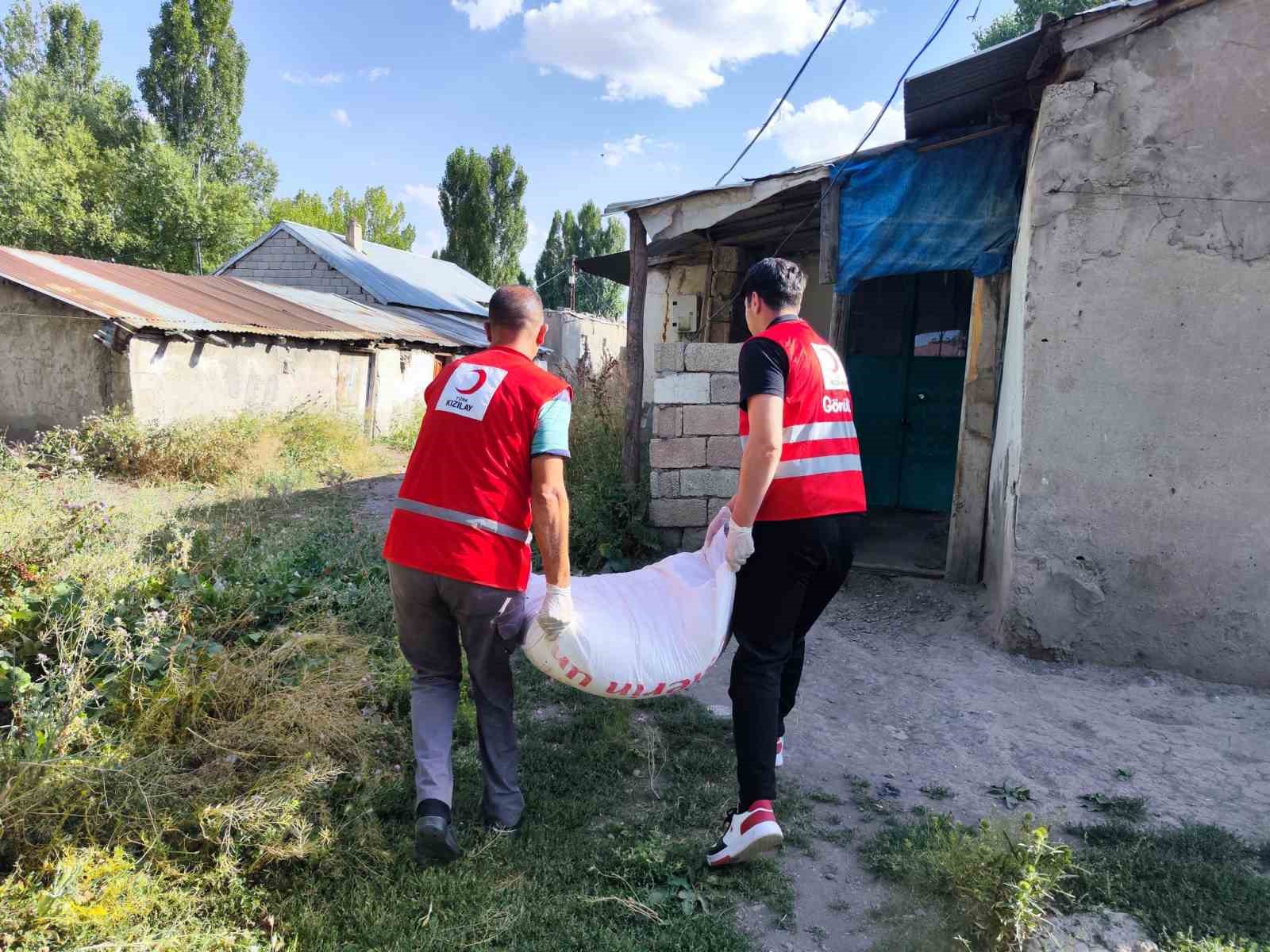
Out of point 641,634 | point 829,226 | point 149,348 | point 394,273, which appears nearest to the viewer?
point 641,634

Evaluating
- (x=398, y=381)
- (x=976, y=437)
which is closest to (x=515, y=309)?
(x=976, y=437)

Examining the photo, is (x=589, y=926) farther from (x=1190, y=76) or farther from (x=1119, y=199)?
(x=1190, y=76)

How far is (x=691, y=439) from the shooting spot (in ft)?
19.5

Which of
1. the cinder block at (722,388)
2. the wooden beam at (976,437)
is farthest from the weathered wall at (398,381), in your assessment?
the wooden beam at (976,437)

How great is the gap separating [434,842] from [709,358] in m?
4.26

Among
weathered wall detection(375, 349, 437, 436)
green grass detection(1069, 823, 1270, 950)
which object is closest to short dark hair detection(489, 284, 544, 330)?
green grass detection(1069, 823, 1270, 950)

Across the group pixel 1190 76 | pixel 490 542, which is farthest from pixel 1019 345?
pixel 490 542

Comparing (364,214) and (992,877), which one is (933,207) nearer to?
(992,877)

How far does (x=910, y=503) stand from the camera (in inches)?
302

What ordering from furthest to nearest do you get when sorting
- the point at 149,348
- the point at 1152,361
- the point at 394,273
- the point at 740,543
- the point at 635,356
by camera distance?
the point at 394,273
the point at 149,348
the point at 635,356
the point at 1152,361
the point at 740,543

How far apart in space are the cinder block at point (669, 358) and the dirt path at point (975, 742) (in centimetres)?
232

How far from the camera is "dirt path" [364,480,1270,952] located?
2506 millimetres

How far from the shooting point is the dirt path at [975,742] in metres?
2.51

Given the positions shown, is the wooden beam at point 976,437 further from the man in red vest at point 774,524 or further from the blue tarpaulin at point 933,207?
the man in red vest at point 774,524
